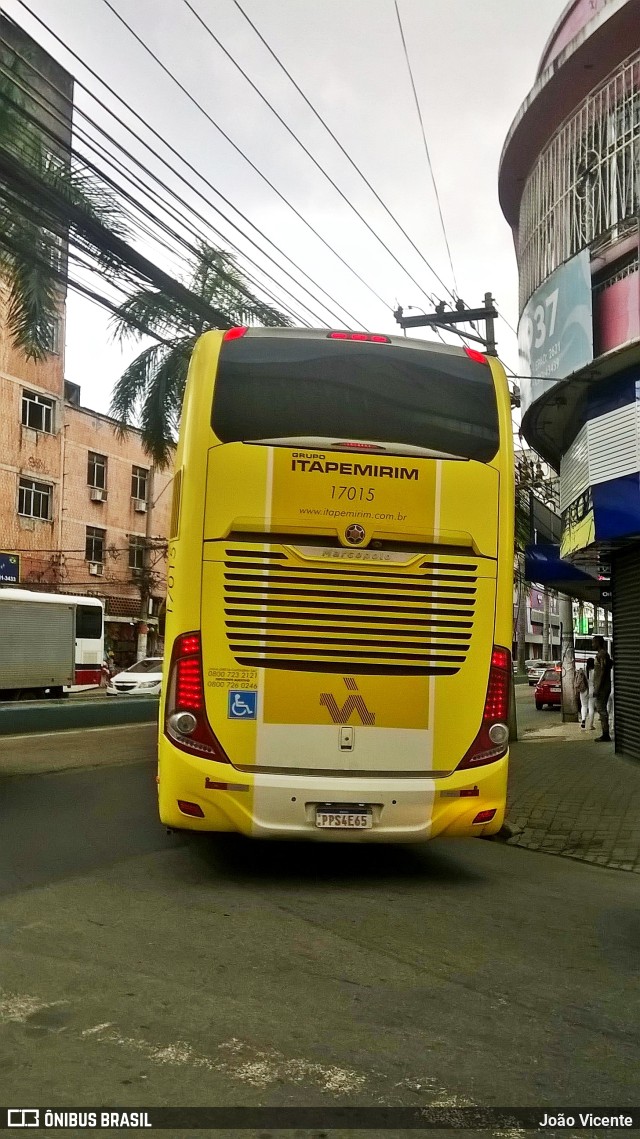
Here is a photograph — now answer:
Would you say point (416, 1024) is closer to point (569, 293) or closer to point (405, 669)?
point (405, 669)

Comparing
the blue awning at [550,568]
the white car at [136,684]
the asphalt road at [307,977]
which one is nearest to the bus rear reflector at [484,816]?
the asphalt road at [307,977]

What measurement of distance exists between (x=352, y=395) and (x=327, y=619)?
5.23 feet

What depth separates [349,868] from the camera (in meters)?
7.71

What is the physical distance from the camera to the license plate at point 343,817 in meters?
6.76

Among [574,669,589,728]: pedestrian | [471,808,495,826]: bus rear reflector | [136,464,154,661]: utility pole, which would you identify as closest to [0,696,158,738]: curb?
[574,669,589,728]: pedestrian

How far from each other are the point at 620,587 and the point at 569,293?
489 centimetres

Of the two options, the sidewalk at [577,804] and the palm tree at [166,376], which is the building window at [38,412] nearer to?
the palm tree at [166,376]

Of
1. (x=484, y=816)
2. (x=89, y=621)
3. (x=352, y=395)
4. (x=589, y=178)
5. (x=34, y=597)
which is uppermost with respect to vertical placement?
(x=589, y=178)

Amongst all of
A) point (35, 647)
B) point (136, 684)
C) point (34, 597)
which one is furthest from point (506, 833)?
point (136, 684)

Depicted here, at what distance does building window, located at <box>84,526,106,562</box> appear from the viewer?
43.2 metres

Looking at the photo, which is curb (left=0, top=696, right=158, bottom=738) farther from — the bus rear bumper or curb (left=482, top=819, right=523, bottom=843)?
the bus rear bumper

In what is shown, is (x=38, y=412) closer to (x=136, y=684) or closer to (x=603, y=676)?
(x=136, y=684)

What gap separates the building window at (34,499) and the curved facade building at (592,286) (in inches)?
1012

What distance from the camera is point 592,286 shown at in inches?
605
